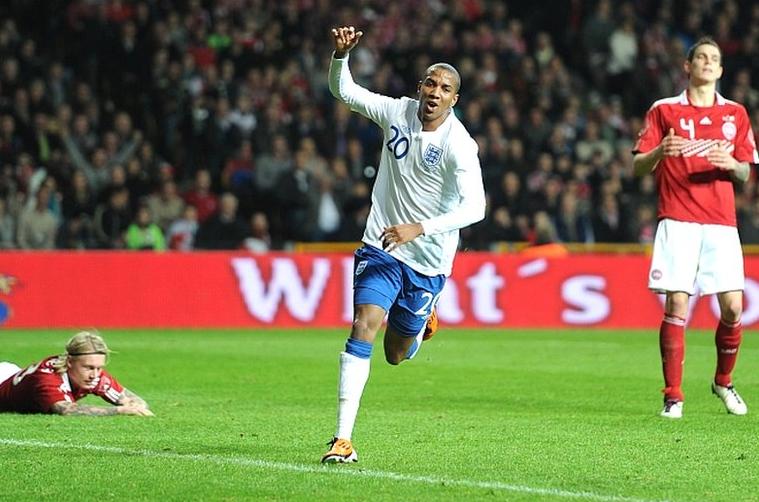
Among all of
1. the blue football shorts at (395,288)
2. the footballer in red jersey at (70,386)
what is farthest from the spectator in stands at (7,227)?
the blue football shorts at (395,288)

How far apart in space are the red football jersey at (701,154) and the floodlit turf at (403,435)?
140cm

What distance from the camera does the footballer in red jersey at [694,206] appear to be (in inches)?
412

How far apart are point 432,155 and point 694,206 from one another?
2826 millimetres

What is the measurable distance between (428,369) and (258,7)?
37.2ft

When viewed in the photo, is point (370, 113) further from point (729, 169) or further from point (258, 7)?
point (258, 7)

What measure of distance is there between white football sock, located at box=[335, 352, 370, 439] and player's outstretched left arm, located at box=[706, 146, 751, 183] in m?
3.31

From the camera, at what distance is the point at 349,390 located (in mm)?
7969

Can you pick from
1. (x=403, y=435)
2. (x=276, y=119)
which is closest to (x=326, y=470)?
(x=403, y=435)

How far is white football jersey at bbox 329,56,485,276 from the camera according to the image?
8344mm

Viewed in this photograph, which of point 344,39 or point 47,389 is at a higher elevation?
point 344,39

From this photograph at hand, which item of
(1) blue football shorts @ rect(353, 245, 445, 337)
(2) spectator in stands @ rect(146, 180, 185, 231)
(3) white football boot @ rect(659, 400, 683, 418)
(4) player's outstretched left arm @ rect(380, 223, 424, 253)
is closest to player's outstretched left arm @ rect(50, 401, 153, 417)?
(1) blue football shorts @ rect(353, 245, 445, 337)

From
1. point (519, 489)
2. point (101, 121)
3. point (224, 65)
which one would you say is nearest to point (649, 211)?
point (224, 65)

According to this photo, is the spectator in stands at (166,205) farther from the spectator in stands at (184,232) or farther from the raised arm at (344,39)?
the raised arm at (344,39)

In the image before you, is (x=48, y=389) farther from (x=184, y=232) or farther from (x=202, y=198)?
(x=202, y=198)
